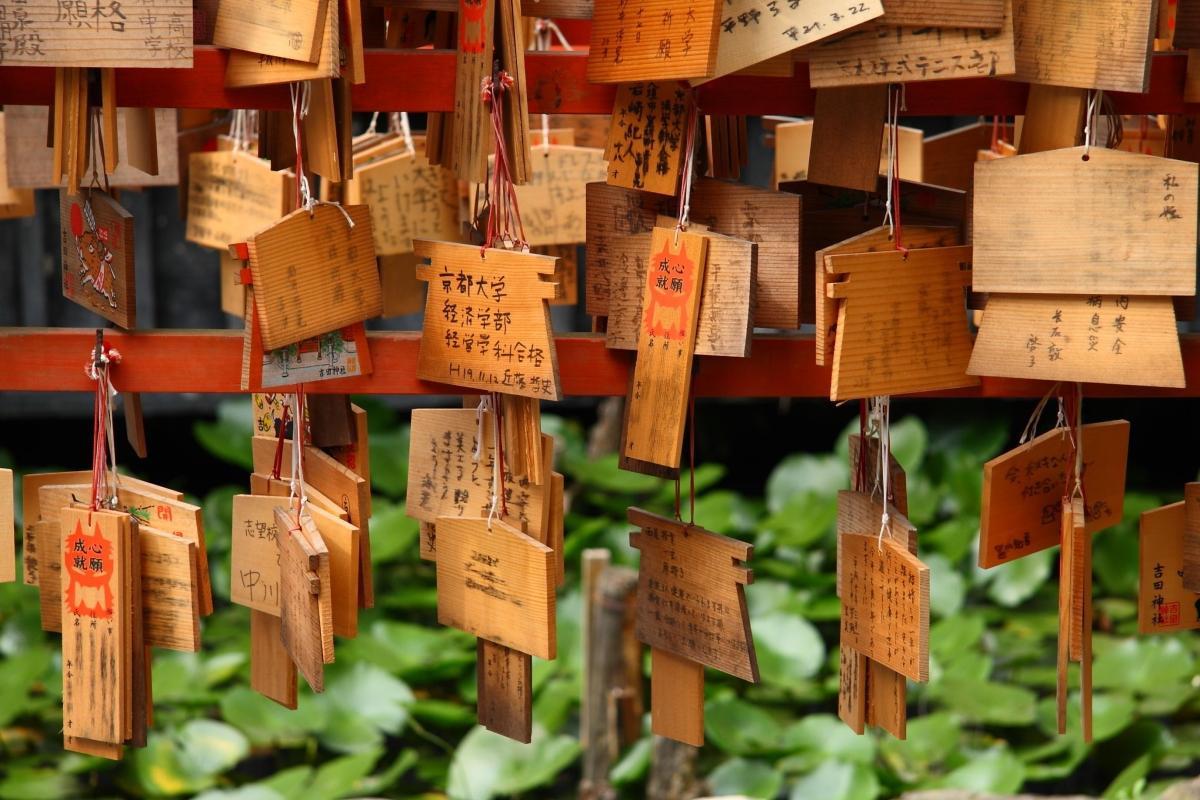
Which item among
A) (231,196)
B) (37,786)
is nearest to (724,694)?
(37,786)

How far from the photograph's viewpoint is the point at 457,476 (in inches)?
49.2

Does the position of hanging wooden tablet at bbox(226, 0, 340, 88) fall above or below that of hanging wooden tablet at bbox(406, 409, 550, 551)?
above

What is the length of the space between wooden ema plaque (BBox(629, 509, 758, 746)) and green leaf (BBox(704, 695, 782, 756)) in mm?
1677

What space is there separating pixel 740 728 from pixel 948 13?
2.16m

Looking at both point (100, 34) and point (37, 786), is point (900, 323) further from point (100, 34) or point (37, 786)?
point (37, 786)

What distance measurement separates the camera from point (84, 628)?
1.20 m

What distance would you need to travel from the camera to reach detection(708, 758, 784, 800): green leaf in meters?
2.85

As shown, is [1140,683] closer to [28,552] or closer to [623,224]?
[623,224]

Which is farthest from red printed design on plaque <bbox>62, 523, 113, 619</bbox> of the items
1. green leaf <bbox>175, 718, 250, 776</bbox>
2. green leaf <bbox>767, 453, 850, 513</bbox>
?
green leaf <bbox>767, 453, 850, 513</bbox>

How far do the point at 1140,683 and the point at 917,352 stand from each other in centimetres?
226

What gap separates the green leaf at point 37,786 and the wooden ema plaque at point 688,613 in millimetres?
2013

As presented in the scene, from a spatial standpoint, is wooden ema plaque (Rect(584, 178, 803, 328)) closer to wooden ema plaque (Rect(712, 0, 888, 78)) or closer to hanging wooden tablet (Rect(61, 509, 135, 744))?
wooden ema plaque (Rect(712, 0, 888, 78))

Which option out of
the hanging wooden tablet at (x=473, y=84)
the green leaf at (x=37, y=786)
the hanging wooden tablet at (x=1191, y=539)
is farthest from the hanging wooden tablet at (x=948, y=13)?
the green leaf at (x=37, y=786)

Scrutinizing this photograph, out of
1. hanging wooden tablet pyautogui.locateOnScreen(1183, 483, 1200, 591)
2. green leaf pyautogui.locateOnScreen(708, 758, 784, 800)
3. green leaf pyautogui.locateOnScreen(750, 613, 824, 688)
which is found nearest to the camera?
hanging wooden tablet pyautogui.locateOnScreen(1183, 483, 1200, 591)
